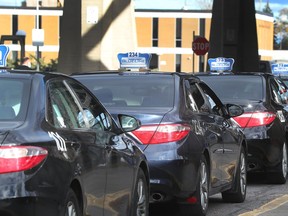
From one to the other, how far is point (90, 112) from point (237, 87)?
5612 mm

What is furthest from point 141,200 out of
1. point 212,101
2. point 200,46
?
point 200,46

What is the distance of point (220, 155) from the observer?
8125mm

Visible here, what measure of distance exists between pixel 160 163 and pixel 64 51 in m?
22.4

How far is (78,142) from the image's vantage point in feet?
16.1

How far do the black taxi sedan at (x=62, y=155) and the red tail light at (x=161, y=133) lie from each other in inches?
18.3

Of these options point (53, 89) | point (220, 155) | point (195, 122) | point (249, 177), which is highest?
point (53, 89)

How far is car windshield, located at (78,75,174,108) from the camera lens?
7461 mm

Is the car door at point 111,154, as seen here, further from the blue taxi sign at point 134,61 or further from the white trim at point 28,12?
the white trim at point 28,12

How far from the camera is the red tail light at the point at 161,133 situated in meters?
6.84

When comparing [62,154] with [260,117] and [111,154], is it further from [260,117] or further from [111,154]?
[260,117]

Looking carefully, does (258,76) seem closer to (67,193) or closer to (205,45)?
(67,193)

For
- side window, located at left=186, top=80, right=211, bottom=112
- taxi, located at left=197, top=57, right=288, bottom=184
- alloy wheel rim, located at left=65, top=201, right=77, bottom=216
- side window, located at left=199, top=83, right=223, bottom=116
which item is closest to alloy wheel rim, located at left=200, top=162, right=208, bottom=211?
side window, located at left=186, top=80, right=211, bottom=112

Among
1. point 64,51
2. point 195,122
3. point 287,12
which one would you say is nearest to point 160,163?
point 195,122

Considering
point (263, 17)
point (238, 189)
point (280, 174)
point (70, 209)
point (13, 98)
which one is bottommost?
point (280, 174)
